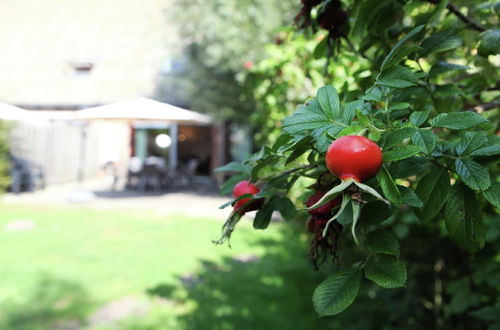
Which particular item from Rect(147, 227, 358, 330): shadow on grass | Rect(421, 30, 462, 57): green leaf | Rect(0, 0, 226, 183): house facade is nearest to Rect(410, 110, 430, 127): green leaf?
Rect(421, 30, 462, 57): green leaf

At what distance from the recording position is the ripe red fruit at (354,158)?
22.7 inches

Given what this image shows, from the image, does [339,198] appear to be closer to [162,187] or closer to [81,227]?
[81,227]

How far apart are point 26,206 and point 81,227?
2645 millimetres

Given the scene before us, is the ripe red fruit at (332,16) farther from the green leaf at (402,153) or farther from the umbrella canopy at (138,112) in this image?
the umbrella canopy at (138,112)

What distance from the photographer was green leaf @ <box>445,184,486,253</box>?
76 cm

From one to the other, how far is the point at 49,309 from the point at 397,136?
355 cm

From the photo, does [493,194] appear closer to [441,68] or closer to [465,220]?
[465,220]

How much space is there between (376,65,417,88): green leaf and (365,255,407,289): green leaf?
1.01 ft

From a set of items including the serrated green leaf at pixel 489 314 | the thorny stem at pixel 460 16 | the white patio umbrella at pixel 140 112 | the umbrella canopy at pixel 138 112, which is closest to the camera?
the thorny stem at pixel 460 16

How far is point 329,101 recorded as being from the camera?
76cm

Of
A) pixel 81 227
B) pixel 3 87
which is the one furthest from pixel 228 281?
pixel 3 87

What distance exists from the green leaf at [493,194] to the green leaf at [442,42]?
0.40 metres

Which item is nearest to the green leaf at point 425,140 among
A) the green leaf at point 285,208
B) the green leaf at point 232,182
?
the green leaf at point 285,208

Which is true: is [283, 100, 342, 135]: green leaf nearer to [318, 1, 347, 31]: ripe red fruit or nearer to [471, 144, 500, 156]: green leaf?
[471, 144, 500, 156]: green leaf
